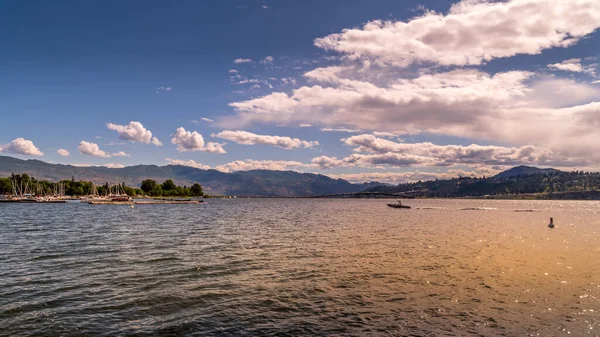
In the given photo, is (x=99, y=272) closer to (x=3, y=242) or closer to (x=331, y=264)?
(x=331, y=264)

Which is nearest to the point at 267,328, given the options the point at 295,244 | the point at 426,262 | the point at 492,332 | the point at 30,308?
the point at 492,332

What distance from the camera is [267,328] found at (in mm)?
24484

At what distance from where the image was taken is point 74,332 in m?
22.9

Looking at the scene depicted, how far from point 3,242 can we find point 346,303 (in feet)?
205

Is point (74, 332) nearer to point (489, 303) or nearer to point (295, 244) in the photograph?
point (489, 303)

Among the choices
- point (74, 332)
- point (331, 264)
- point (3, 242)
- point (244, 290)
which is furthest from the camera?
point (3, 242)

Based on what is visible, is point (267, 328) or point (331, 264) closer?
point (267, 328)

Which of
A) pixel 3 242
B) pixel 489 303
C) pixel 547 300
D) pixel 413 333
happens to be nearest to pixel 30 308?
pixel 413 333

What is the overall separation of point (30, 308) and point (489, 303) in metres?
36.4

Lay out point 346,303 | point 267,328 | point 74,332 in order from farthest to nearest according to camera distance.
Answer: point 346,303 < point 267,328 < point 74,332

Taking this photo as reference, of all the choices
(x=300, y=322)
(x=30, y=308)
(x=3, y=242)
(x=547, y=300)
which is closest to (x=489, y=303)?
(x=547, y=300)

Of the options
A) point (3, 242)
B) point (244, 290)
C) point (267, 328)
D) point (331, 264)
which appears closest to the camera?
point (267, 328)

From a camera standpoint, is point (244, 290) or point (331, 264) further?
point (331, 264)

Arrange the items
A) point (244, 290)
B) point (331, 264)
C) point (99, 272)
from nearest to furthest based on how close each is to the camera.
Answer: point (244, 290) → point (99, 272) → point (331, 264)
